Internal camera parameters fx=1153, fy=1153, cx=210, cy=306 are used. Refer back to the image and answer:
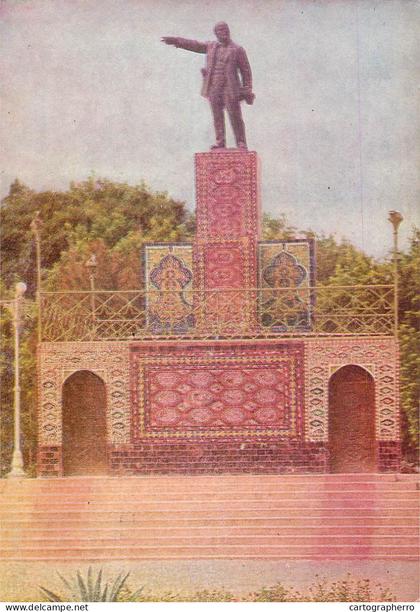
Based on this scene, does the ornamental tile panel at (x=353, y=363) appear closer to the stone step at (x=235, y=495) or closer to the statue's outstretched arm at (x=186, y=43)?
the stone step at (x=235, y=495)

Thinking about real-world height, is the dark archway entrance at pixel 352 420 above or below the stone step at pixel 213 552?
above

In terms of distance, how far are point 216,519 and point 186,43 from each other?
6897 mm

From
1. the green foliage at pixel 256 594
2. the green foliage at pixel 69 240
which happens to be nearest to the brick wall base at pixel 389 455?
the green foliage at pixel 256 594

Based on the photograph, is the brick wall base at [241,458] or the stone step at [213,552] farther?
the brick wall base at [241,458]

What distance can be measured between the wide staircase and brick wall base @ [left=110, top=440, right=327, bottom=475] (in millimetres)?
287

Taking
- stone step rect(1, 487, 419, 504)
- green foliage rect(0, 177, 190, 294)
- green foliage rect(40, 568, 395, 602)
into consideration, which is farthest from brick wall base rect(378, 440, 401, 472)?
green foliage rect(0, 177, 190, 294)

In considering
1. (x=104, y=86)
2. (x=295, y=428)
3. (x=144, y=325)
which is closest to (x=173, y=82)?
(x=104, y=86)

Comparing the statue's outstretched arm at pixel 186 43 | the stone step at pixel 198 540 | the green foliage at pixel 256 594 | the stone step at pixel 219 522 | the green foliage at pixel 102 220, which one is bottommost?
the green foliage at pixel 256 594

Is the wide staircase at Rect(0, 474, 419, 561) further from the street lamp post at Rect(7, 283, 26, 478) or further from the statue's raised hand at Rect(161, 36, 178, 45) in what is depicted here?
A: the statue's raised hand at Rect(161, 36, 178, 45)

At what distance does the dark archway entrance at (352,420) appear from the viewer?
16828mm

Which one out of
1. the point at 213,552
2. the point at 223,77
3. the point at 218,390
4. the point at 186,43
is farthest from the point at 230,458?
the point at 186,43

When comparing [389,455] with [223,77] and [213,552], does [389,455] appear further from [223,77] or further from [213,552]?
[223,77]

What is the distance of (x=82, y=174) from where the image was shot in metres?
18.9

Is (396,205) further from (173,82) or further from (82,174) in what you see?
(82,174)
